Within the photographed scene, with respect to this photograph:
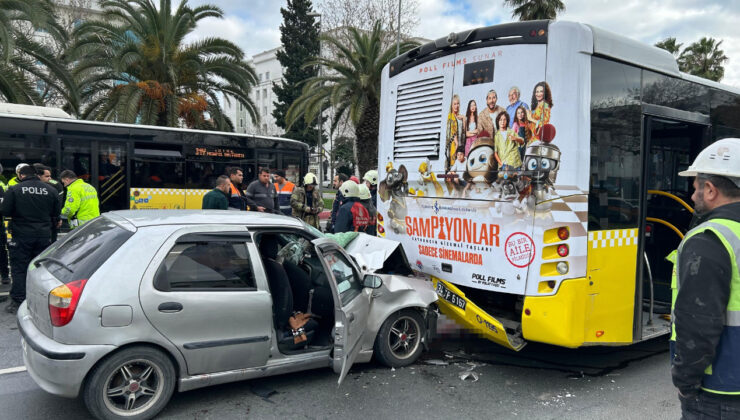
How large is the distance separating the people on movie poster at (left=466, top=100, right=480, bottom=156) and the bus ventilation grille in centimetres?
38

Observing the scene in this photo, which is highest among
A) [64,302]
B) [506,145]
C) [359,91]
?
[359,91]

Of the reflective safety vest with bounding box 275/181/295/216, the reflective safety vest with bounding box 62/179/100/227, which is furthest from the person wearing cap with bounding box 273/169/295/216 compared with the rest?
the reflective safety vest with bounding box 62/179/100/227

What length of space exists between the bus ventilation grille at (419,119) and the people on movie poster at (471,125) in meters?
0.38

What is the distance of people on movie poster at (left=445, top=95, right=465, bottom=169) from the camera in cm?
509

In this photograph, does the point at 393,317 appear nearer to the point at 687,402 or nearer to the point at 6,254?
the point at 687,402

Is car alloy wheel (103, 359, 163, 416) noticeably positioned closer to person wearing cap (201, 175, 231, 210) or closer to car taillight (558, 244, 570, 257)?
car taillight (558, 244, 570, 257)

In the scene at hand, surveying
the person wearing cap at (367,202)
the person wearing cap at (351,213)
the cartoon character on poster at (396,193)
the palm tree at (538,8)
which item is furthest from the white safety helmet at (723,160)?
the palm tree at (538,8)

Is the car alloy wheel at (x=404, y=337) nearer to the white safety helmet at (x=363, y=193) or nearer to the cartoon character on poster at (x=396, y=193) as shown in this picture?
the cartoon character on poster at (x=396, y=193)

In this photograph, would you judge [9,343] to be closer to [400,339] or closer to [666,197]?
[400,339]

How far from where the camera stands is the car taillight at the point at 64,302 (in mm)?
3447

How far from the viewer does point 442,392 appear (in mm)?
4445

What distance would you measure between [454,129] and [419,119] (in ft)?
1.82

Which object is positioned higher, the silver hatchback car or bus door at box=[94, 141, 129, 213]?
bus door at box=[94, 141, 129, 213]

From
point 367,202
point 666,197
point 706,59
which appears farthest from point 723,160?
point 706,59
